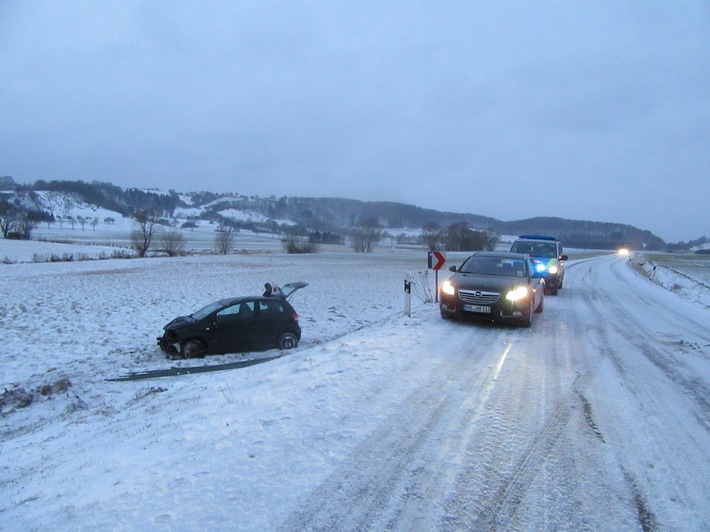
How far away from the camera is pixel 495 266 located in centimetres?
1052

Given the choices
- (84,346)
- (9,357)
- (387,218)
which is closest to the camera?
(9,357)

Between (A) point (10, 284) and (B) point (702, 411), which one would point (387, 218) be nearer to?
(A) point (10, 284)

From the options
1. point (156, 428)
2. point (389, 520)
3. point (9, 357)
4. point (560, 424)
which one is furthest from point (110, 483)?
point (9, 357)

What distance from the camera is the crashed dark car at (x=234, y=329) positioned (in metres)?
9.45

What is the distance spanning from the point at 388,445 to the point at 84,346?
378 inches

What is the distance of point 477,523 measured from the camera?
278 centimetres

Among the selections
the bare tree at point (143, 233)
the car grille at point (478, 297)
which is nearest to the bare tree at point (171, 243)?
the bare tree at point (143, 233)

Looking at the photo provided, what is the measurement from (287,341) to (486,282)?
499 centimetres

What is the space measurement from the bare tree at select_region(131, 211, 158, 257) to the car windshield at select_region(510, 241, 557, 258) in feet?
154

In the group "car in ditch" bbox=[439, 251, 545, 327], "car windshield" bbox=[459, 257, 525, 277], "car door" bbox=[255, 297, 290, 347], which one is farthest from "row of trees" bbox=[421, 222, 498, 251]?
"car door" bbox=[255, 297, 290, 347]

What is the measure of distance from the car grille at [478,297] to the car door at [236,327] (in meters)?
4.89

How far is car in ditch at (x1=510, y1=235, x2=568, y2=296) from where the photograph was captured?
631 inches

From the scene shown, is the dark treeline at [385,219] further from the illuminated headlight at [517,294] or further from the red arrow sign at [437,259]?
the illuminated headlight at [517,294]

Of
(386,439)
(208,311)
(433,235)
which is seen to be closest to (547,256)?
(208,311)
